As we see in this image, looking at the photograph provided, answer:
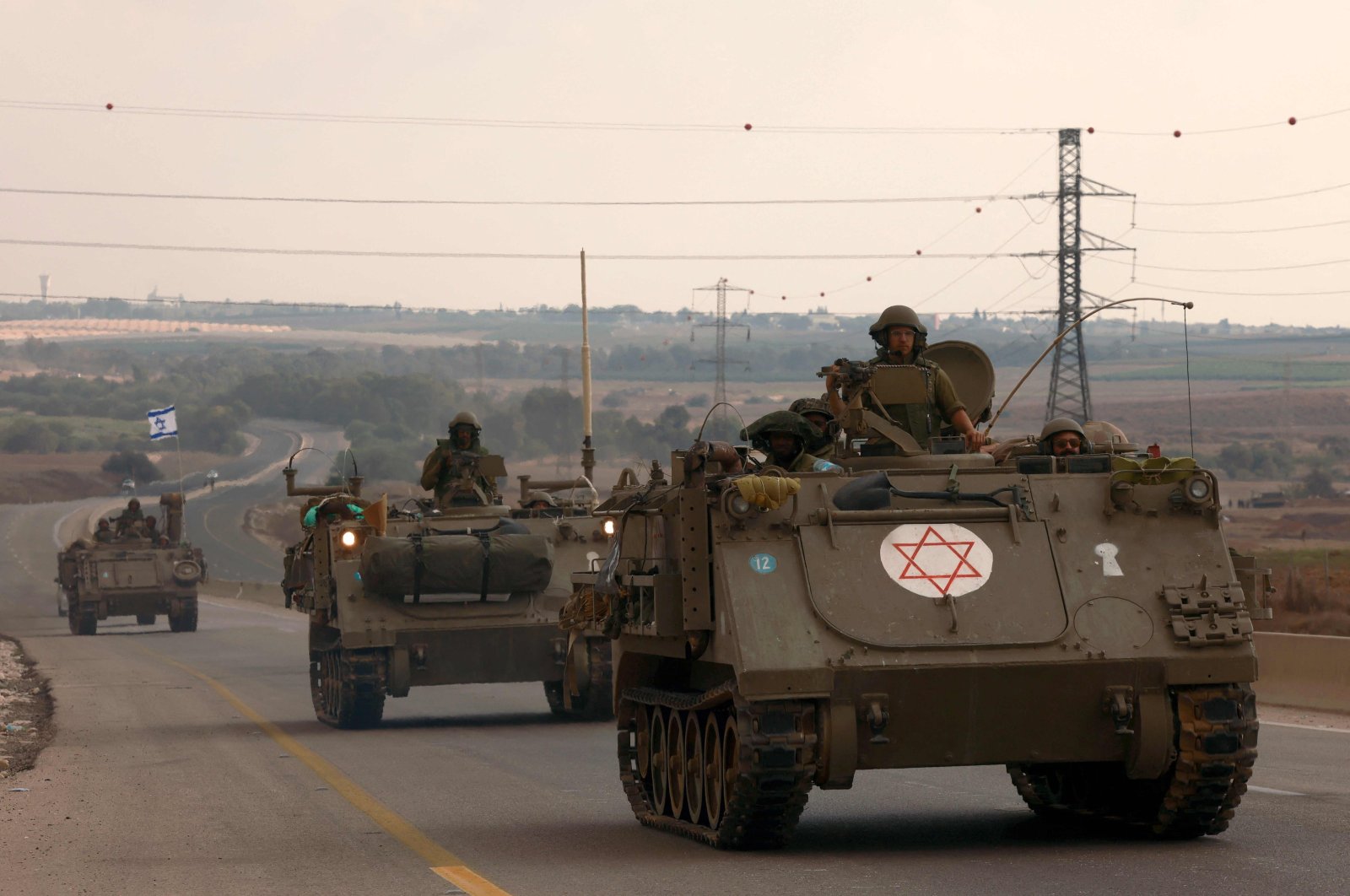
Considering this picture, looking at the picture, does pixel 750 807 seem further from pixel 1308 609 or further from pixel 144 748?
pixel 1308 609

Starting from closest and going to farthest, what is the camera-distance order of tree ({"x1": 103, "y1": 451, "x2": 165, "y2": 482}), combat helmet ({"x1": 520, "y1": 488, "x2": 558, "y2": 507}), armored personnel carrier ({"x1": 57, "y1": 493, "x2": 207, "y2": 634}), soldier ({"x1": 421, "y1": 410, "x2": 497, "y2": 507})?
soldier ({"x1": 421, "y1": 410, "x2": 497, "y2": 507}) < combat helmet ({"x1": 520, "y1": 488, "x2": 558, "y2": 507}) < armored personnel carrier ({"x1": 57, "y1": 493, "x2": 207, "y2": 634}) < tree ({"x1": 103, "y1": 451, "x2": 165, "y2": 482})

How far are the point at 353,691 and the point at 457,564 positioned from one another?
1602 millimetres

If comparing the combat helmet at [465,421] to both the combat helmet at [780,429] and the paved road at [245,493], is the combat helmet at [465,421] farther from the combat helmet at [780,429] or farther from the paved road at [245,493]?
the paved road at [245,493]

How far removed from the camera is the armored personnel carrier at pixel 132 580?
144 feet

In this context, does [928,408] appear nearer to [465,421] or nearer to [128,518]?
[465,421]

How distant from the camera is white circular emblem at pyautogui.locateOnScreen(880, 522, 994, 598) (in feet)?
35.0

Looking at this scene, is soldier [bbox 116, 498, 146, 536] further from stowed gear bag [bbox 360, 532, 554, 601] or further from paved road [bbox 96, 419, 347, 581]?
stowed gear bag [bbox 360, 532, 554, 601]

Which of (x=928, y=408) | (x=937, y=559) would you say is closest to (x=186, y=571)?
(x=928, y=408)

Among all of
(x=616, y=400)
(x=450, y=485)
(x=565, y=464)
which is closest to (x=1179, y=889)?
(x=450, y=485)

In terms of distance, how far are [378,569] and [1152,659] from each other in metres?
10.8

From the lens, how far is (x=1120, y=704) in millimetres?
10461

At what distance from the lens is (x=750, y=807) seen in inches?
411

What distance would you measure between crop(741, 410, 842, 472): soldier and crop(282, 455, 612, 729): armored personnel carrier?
7.80 meters

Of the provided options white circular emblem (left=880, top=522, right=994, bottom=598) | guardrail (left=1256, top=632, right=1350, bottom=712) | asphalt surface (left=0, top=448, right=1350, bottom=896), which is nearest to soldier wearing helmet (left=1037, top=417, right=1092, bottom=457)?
white circular emblem (left=880, top=522, right=994, bottom=598)
